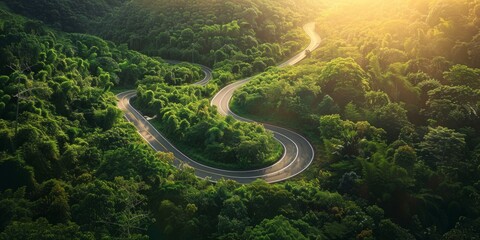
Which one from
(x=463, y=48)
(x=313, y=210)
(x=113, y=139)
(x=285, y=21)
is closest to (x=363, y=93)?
(x=463, y=48)

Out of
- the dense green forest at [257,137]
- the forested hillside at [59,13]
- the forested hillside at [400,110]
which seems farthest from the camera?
the forested hillside at [59,13]

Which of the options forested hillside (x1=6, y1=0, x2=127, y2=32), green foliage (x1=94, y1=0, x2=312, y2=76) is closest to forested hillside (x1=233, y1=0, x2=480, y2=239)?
green foliage (x1=94, y1=0, x2=312, y2=76)

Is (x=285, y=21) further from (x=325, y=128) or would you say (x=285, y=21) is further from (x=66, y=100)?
(x=66, y=100)

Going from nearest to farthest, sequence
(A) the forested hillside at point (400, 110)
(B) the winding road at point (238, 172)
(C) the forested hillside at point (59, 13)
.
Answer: (A) the forested hillside at point (400, 110) < (B) the winding road at point (238, 172) < (C) the forested hillside at point (59, 13)

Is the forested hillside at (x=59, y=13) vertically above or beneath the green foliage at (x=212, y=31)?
Result: beneath

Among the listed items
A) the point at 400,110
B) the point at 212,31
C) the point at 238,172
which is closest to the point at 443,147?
the point at 400,110

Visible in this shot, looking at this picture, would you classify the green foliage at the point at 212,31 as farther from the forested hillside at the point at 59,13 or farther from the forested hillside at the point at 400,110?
the forested hillside at the point at 400,110

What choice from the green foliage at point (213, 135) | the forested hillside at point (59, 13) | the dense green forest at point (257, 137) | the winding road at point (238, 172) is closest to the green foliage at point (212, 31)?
the dense green forest at point (257, 137)

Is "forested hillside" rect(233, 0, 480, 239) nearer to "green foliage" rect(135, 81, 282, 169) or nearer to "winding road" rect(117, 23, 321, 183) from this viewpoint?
"winding road" rect(117, 23, 321, 183)
